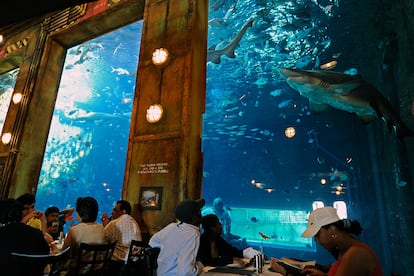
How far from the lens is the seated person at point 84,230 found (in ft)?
9.35

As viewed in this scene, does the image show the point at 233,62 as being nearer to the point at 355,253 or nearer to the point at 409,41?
the point at 409,41

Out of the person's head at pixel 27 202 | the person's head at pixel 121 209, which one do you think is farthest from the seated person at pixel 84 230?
the person's head at pixel 27 202

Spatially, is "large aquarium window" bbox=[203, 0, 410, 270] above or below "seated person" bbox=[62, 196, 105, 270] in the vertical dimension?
above

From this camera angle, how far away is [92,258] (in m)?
2.78

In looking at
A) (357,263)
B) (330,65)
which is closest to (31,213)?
(357,263)

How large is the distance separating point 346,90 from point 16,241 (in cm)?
1146

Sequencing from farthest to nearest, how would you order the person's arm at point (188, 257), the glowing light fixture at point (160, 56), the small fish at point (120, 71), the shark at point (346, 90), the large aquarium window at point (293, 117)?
the small fish at point (120, 71)
the large aquarium window at point (293, 117)
the shark at point (346, 90)
the glowing light fixture at point (160, 56)
the person's arm at point (188, 257)

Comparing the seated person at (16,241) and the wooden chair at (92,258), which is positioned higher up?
the seated person at (16,241)

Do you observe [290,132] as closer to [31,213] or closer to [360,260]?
[31,213]

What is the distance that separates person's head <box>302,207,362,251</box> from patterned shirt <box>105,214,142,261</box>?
250 centimetres

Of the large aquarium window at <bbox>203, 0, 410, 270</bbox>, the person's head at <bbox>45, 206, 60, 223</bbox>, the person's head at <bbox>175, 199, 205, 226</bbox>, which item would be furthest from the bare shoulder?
the person's head at <bbox>45, 206, 60, 223</bbox>

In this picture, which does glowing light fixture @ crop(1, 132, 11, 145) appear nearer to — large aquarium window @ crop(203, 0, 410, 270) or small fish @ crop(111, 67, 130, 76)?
large aquarium window @ crop(203, 0, 410, 270)

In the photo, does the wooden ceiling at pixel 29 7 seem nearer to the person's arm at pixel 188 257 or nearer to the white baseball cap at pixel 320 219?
the person's arm at pixel 188 257

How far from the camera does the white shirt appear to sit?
6.73 ft
